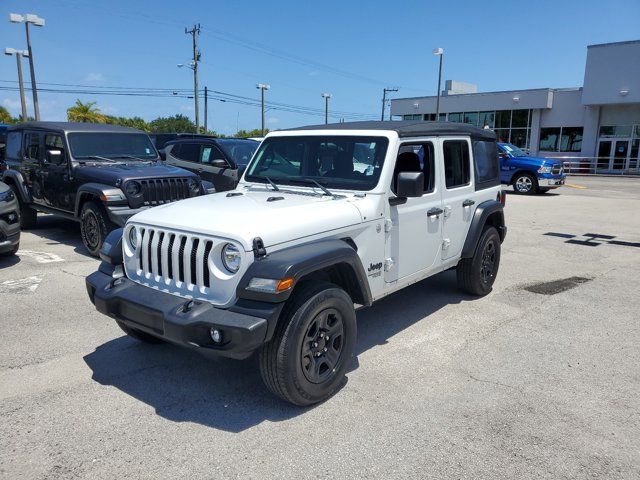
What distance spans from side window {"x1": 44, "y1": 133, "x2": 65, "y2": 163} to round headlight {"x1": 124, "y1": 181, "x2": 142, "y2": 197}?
5.52 ft

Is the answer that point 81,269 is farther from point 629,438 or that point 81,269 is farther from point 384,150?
point 629,438

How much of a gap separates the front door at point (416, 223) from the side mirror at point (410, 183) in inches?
6.4

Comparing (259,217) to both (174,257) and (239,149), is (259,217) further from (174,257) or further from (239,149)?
(239,149)

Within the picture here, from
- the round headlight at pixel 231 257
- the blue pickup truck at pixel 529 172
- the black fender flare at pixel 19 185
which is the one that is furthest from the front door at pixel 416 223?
the blue pickup truck at pixel 529 172

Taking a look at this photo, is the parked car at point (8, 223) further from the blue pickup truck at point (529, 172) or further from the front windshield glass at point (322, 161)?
the blue pickup truck at point (529, 172)

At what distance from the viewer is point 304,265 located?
3166mm

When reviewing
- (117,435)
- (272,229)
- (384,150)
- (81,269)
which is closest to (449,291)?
(384,150)

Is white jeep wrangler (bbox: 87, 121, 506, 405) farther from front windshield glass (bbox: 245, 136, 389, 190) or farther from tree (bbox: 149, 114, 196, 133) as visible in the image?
tree (bbox: 149, 114, 196, 133)

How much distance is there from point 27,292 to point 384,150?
449 centimetres

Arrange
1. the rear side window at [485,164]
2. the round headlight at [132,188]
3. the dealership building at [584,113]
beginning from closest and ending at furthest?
the rear side window at [485,164], the round headlight at [132,188], the dealership building at [584,113]

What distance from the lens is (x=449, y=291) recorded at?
20.4ft


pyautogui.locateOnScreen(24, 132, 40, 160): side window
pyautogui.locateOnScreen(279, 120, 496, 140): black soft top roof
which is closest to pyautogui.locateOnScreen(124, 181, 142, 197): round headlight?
pyautogui.locateOnScreen(24, 132, 40, 160): side window

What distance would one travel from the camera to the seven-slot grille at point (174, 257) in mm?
3266

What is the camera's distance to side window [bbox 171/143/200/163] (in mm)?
10922
